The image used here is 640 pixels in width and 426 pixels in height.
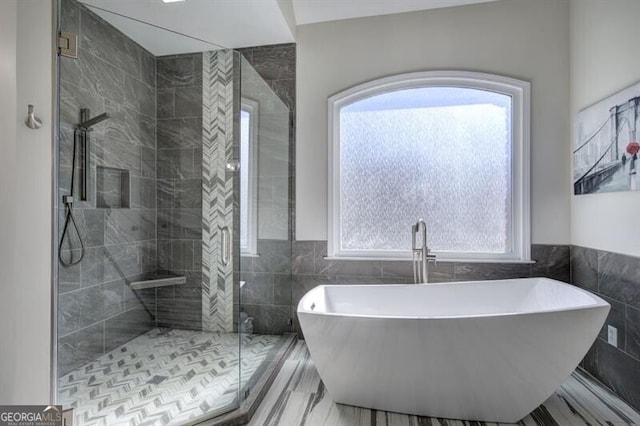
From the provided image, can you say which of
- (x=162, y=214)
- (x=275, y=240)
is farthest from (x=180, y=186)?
(x=275, y=240)

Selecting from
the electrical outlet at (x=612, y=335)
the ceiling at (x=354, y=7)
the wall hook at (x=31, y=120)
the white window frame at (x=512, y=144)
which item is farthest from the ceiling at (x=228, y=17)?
the electrical outlet at (x=612, y=335)

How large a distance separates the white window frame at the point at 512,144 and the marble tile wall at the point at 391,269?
2.4 inches

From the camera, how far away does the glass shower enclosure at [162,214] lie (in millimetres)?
1884

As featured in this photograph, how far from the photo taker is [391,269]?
8.33 ft

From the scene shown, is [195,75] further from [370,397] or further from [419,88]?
[370,397]

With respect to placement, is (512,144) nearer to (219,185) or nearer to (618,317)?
(618,317)

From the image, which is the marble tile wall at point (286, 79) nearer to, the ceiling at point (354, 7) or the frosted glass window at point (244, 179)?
the ceiling at point (354, 7)

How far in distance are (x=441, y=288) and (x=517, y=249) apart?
2.45 feet

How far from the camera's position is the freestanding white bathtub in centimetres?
145

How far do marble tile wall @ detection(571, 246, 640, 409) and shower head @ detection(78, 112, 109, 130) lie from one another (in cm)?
340

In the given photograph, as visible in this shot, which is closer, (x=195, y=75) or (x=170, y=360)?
(x=170, y=360)

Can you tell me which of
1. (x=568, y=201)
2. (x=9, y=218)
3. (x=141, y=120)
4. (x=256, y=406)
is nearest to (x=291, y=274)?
(x=256, y=406)

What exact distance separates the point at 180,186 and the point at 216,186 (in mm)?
266

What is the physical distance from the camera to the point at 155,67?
91.4 inches
